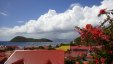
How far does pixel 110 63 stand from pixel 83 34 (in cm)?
116

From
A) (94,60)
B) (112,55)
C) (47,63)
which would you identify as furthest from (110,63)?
(47,63)

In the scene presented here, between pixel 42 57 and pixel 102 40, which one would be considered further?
pixel 42 57

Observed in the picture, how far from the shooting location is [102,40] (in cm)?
618

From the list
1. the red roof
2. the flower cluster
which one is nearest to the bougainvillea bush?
the flower cluster

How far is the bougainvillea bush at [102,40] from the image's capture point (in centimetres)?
613

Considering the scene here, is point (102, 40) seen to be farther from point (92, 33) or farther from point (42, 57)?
point (42, 57)

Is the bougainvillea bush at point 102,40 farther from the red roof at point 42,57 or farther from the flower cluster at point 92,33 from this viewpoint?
the red roof at point 42,57

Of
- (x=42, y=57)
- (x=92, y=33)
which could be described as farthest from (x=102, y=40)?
(x=42, y=57)

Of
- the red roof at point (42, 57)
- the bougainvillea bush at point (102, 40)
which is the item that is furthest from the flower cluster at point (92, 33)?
the red roof at point (42, 57)

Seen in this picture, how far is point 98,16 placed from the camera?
6.68 meters

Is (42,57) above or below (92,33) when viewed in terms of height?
below

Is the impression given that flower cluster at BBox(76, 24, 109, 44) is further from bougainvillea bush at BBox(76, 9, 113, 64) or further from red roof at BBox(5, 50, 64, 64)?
red roof at BBox(5, 50, 64, 64)

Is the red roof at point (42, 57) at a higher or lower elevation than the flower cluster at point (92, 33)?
lower

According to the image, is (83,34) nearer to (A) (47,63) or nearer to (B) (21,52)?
(A) (47,63)
